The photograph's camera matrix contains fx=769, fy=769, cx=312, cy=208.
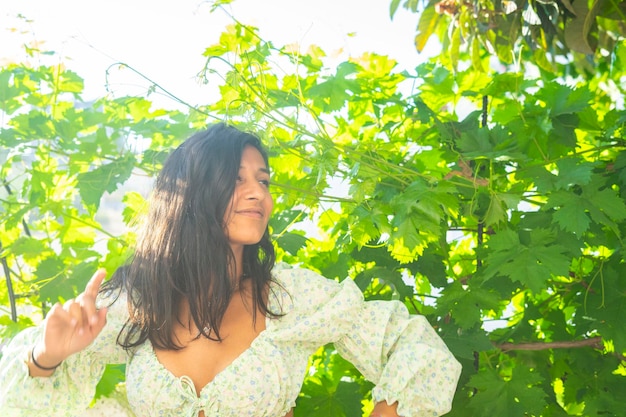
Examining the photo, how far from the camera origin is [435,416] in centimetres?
123

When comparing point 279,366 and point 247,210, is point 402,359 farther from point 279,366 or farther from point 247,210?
point 247,210

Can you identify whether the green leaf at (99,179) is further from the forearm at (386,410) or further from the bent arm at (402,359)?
the forearm at (386,410)

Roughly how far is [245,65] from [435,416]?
756 millimetres

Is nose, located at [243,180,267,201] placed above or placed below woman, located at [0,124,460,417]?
above

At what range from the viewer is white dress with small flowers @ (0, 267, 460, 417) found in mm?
1220

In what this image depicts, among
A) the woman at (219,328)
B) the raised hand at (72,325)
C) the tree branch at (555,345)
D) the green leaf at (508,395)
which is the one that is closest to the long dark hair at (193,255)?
the woman at (219,328)

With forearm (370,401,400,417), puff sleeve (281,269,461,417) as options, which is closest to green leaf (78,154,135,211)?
puff sleeve (281,269,461,417)

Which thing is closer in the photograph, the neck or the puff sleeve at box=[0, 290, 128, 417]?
the puff sleeve at box=[0, 290, 128, 417]

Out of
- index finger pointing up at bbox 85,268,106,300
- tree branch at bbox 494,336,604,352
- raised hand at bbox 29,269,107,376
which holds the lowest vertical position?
tree branch at bbox 494,336,604,352

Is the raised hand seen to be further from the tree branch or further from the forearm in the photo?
the tree branch

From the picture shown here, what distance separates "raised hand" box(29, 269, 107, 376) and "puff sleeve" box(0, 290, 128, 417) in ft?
0.18

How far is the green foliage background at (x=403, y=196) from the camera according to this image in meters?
1.36

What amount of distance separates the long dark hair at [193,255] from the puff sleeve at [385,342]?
0.30 ft

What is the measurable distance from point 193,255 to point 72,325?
10.2 inches
